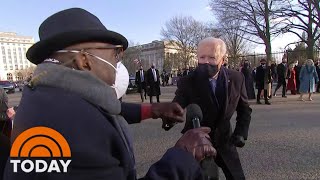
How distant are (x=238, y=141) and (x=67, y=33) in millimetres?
1891

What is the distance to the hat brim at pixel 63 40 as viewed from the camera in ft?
4.25

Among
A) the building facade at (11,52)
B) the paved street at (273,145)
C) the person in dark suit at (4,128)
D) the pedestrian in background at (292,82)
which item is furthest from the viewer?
the building facade at (11,52)

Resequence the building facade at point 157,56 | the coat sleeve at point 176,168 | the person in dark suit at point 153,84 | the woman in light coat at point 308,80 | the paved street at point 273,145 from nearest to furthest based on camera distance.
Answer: the coat sleeve at point 176,168 → the paved street at point 273,145 → the woman in light coat at point 308,80 → the person in dark suit at point 153,84 → the building facade at point 157,56

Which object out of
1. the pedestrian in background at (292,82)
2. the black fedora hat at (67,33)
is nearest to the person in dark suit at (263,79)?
the pedestrian in background at (292,82)

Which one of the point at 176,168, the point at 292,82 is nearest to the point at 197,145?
the point at 176,168

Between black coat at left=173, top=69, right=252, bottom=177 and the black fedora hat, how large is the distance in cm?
142

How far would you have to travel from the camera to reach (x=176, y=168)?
1.29 m

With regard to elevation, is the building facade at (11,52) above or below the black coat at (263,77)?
above

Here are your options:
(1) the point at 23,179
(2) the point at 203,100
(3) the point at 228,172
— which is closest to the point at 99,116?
(1) the point at 23,179

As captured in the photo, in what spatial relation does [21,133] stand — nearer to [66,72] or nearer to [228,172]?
[66,72]

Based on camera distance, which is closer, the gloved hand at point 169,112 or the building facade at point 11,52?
the gloved hand at point 169,112

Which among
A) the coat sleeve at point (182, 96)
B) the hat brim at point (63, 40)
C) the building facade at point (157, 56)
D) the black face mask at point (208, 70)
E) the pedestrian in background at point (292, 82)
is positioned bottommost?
the pedestrian in background at point (292, 82)

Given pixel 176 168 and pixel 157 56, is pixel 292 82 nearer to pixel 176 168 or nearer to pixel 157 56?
pixel 176 168

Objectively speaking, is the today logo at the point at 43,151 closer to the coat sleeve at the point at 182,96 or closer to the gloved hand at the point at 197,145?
the gloved hand at the point at 197,145
